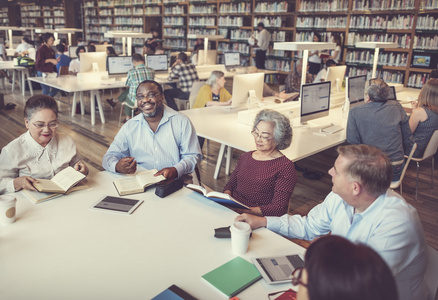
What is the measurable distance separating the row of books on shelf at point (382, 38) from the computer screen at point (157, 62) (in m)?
3.91

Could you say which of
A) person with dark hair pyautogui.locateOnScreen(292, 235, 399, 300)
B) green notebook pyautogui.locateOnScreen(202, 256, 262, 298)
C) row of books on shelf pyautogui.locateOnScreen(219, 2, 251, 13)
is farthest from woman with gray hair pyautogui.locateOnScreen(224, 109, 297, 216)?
row of books on shelf pyautogui.locateOnScreen(219, 2, 251, 13)

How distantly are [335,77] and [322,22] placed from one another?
145 inches

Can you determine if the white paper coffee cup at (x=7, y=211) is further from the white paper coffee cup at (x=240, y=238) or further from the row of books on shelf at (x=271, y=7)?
the row of books on shelf at (x=271, y=7)

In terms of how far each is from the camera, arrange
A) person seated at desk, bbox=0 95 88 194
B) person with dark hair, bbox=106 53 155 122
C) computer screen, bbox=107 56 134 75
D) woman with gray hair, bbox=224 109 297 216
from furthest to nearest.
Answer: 1. computer screen, bbox=107 56 134 75
2. person with dark hair, bbox=106 53 155 122
3. woman with gray hair, bbox=224 109 297 216
4. person seated at desk, bbox=0 95 88 194

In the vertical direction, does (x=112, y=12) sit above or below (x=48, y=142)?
above

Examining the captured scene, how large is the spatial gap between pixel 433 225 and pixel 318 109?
56.2 inches

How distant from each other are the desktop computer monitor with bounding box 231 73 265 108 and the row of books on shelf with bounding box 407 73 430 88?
4.36 meters

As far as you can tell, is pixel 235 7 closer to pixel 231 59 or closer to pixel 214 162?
pixel 231 59

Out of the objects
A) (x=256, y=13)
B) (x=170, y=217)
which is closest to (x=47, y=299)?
(x=170, y=217)

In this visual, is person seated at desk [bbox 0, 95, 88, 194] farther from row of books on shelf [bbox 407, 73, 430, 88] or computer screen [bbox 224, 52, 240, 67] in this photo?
row of books on shelf [bbox 407, 73, 430, 88]

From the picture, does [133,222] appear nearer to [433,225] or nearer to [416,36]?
[433,225]

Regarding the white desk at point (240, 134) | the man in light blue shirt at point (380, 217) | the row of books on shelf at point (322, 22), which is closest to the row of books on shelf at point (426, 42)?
the row of books on shelf at point (322, 22)

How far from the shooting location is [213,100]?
470 centimetres

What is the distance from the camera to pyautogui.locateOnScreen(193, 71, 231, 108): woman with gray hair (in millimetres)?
4516
